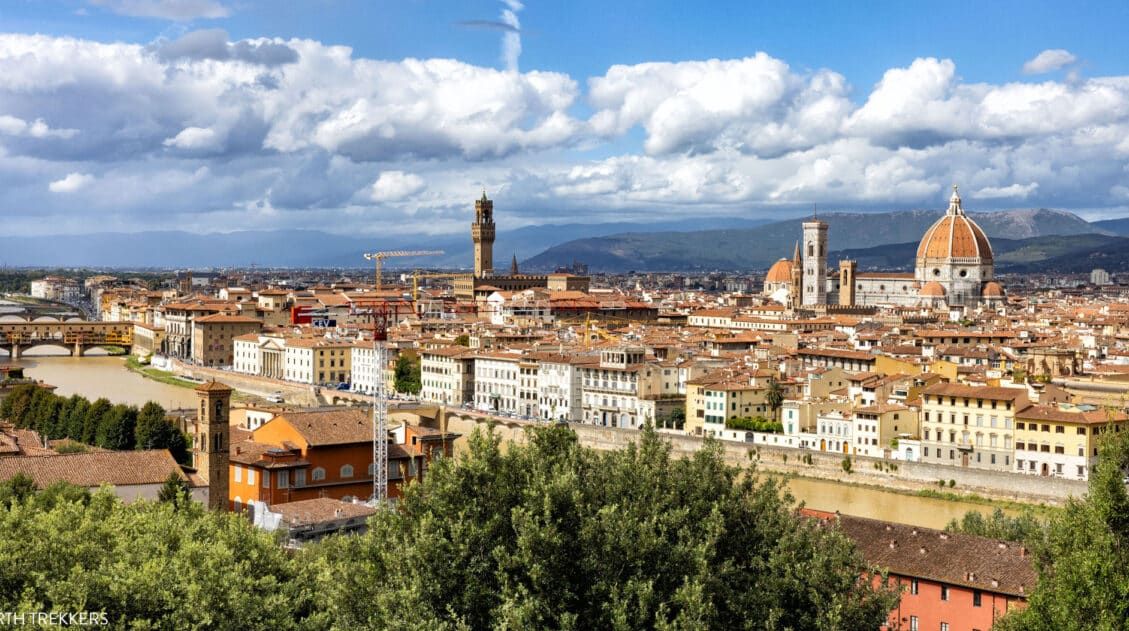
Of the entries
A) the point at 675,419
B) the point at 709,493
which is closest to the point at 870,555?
the point at 709,493

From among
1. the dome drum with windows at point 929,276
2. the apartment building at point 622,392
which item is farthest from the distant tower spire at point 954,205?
the apartment building at point 622,392

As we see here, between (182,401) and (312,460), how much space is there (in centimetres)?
2315

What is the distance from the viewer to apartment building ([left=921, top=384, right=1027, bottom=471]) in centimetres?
2466

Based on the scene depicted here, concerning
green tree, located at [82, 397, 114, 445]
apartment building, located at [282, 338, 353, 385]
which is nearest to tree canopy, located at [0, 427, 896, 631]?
green tree, located at [82, 397, 114, 445]

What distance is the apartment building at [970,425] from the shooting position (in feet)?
80.9

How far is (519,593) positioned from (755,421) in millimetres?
20686

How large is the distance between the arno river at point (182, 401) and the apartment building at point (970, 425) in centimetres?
135

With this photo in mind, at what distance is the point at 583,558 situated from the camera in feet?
29.8

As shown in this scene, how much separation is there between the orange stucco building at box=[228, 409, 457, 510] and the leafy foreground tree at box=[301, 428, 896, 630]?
8.35m

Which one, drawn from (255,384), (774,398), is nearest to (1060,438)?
(774,398)

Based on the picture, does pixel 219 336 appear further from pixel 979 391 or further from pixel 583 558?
pixel 583 558

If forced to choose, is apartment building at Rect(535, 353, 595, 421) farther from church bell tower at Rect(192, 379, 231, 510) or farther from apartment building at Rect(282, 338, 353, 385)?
church bell tower at Rect(192, 379, 231, 510)

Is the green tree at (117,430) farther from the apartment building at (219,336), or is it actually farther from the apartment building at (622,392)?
the apartment building at (219,336)

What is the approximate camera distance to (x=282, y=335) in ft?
164
